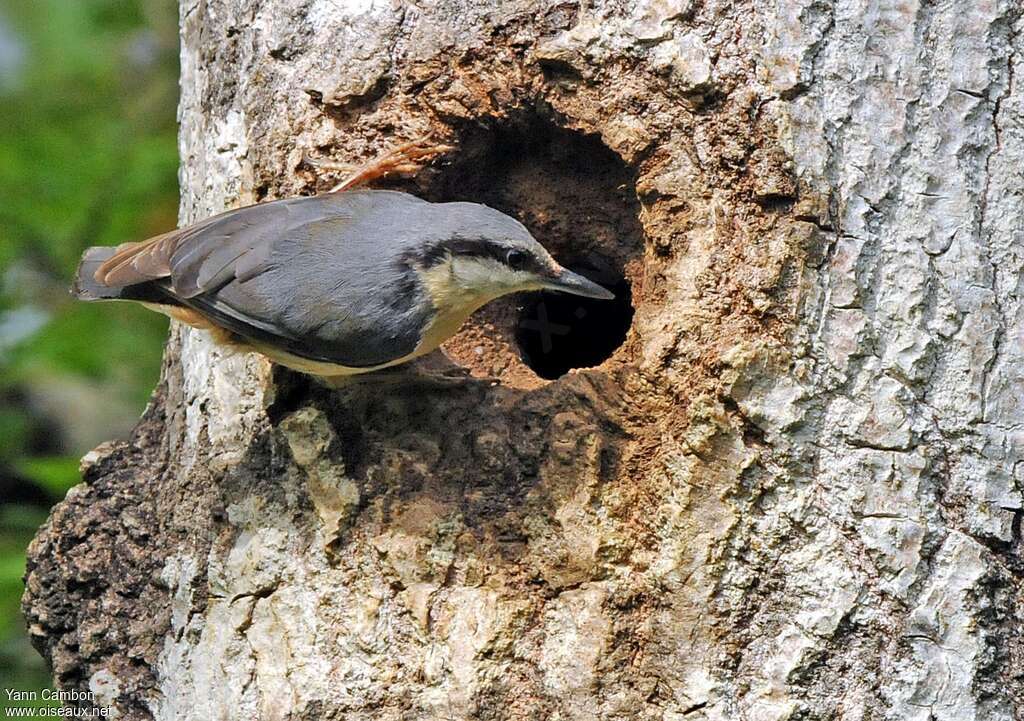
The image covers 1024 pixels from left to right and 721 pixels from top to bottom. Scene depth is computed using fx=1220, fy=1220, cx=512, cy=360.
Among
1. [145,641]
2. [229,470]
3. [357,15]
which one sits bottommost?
[145,641]

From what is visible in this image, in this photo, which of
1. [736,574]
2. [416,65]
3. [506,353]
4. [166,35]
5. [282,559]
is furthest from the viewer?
[166,35]

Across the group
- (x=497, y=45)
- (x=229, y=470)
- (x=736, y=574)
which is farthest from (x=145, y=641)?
(x=497, y=45)

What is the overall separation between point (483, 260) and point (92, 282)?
1100mm

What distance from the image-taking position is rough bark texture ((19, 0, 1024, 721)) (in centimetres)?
258

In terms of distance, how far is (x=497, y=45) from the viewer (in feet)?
9.88

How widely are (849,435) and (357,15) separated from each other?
1575 millimetres

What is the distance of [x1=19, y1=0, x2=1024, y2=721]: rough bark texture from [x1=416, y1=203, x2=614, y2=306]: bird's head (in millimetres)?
237

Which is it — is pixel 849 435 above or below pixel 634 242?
below

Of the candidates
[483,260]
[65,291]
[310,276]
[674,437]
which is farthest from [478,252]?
[65,291]

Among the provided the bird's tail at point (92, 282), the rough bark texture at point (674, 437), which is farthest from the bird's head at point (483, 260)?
the bird's tail at point (92, 282)

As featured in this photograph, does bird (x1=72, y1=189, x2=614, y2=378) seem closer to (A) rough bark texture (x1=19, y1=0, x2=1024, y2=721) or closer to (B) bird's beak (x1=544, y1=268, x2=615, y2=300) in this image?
(B) bird's beak (x1=544, y1=268, x2=615, y2=300)

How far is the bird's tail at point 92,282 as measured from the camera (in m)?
3.23

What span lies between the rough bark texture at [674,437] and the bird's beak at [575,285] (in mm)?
137

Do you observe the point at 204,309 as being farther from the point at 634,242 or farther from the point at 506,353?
the point at 634,242
